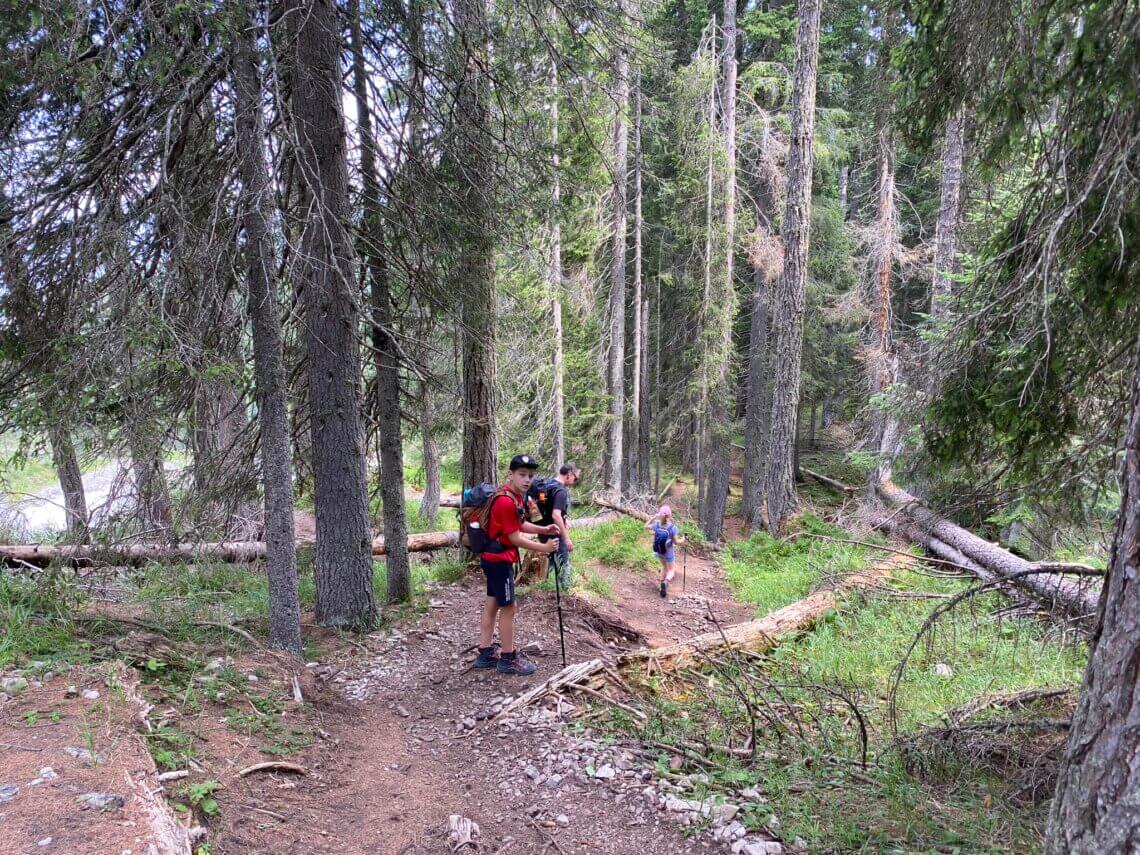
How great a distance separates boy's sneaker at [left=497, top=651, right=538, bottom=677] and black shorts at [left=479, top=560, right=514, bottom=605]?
0.61m

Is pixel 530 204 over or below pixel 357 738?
over

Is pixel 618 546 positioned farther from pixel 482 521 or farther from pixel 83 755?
pixel 83 755

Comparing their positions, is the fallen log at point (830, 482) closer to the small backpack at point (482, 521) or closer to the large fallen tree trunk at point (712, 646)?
the large fallen tree trunk at point (712, 646)

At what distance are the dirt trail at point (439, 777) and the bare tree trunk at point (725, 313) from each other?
1086cm

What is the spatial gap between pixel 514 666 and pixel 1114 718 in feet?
15.6

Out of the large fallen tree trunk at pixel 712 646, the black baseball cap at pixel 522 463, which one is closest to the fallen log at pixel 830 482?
the large fallen tree trunk at pixel 712 646

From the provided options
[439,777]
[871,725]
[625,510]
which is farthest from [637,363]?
[439,777]

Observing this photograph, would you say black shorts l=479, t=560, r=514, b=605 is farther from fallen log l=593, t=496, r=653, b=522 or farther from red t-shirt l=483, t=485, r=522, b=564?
fallen log l=593, t=496, r=653, b=522

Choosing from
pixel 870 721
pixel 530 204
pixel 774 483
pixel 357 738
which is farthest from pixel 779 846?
pixel 774 483

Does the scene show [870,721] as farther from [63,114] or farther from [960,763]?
[63,114]

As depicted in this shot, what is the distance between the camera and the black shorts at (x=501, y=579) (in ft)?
18.7

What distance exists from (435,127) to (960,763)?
7.28m

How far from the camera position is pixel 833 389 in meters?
24.1

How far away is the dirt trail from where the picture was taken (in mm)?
3412
